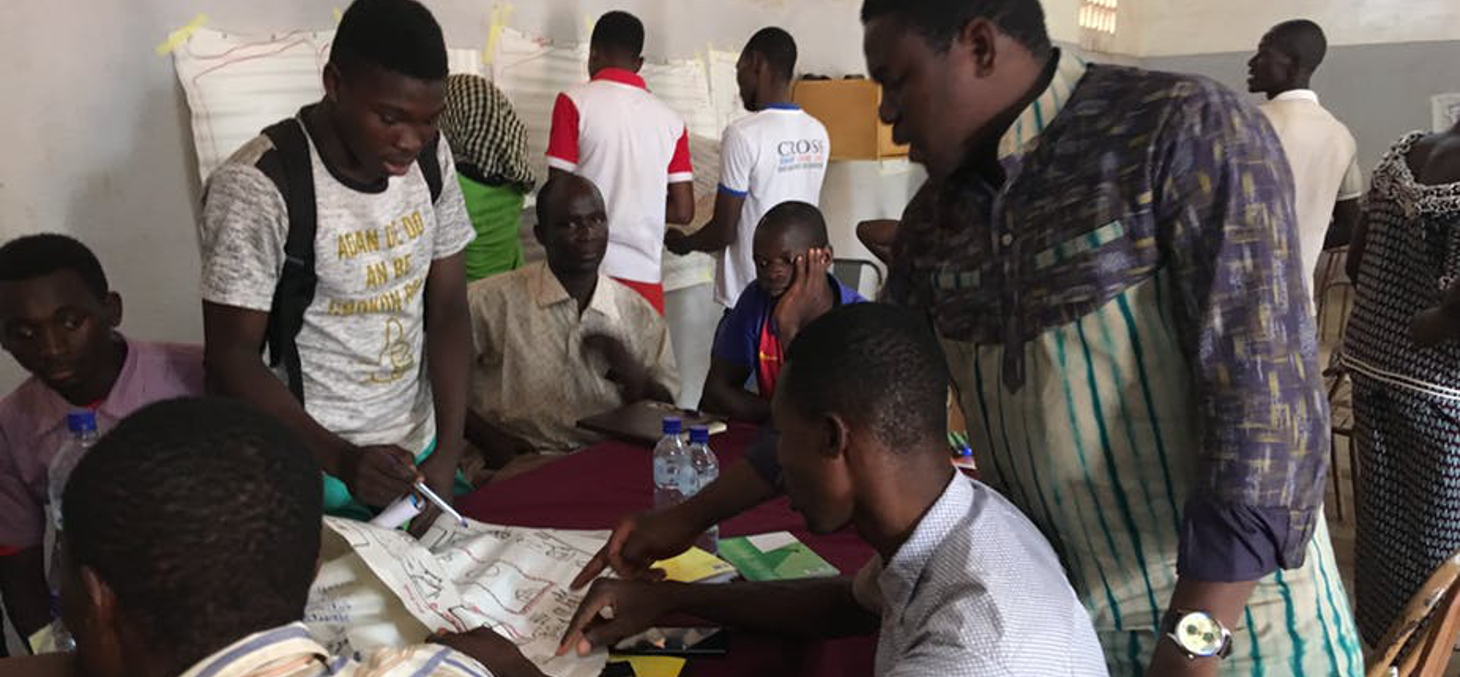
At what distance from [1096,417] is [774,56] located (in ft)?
9.96

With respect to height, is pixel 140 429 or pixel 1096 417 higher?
pixel 140 429

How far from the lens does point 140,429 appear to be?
853 mm

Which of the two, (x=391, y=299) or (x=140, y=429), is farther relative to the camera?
(x=391, y=299)

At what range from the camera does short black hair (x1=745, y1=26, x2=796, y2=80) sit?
387 cm

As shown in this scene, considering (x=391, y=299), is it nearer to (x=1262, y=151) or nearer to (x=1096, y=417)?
(x=1096, y=417)

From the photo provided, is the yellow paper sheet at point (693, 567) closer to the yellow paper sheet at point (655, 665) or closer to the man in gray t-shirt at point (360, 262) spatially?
the yellow paper sheet at point (655, 665)

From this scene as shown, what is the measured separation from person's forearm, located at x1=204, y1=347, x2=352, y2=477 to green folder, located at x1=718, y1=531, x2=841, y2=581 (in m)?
0.63

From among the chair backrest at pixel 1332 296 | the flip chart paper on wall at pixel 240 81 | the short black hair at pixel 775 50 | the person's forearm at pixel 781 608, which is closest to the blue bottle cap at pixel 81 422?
the person's forearm at pixel 781 608

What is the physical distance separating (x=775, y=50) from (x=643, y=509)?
2.40 m

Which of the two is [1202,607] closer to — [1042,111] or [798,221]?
[1042,111]

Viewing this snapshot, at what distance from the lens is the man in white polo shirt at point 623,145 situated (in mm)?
3404

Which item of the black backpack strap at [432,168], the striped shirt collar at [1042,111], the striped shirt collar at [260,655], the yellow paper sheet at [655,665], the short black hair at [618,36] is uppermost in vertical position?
the short black hair at [618,36]

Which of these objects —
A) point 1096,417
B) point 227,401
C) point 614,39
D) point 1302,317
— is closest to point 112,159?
point 614,39

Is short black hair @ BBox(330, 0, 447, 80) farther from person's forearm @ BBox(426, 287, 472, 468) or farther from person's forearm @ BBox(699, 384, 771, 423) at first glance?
person's forearm @ BBox(699, 384, 771, 423)
